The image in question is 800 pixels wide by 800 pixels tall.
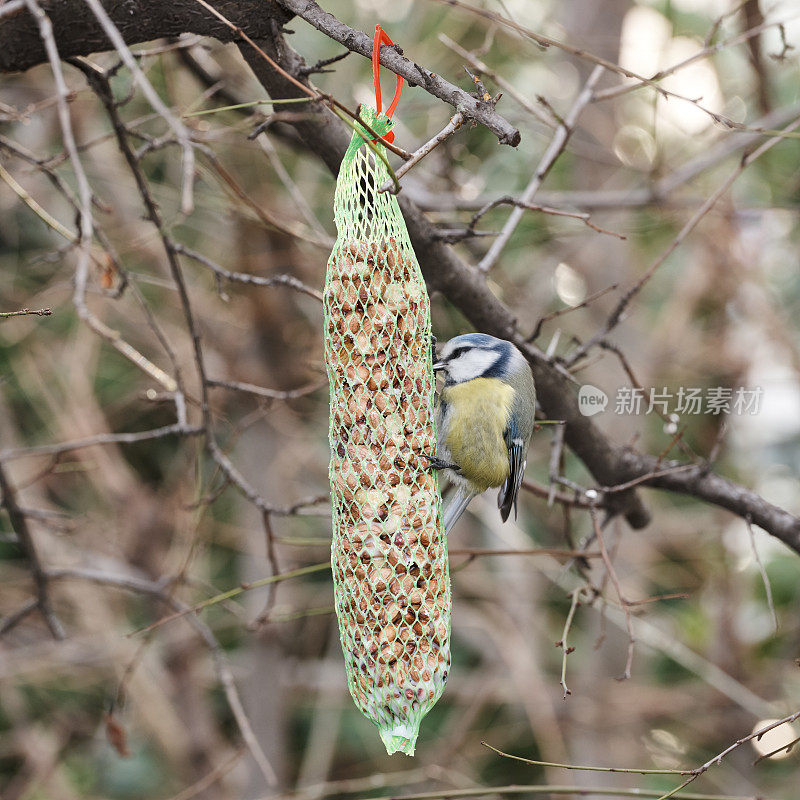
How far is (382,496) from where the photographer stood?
1252 millimetres

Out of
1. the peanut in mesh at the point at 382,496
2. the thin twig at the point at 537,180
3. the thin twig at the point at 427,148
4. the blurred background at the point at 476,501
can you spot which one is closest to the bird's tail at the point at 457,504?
the peanut in mesh at the point at 382,496

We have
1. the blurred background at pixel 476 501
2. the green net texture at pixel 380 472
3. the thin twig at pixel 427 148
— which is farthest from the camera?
the blurred background at pixel 476 501

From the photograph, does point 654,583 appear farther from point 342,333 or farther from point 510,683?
point 342,333

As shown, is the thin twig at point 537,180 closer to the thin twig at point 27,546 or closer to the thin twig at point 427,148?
the thin twig at point 427,148

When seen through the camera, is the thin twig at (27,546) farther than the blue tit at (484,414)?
Yes

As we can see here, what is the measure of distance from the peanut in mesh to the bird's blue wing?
278 mm

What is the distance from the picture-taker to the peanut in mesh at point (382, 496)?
1.22 meters

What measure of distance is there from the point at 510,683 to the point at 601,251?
6.14 ft

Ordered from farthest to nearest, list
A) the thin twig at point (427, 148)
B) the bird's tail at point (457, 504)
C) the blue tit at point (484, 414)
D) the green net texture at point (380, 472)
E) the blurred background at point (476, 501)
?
the blurred background at point (476, 501)
the bird's tail at point (457, 504)
the blue tit at point (484, 414)
the green net texture at point (380, 472)
the thin twig at point (427, 148)

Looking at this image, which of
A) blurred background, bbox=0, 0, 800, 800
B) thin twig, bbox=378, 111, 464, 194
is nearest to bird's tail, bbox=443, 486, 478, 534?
thin twig, bbox=378, 111, 464, 194

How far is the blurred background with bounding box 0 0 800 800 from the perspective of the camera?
9.61ft

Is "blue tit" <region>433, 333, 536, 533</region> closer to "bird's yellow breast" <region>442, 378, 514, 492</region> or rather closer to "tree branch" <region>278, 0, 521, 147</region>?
"bird's yellow breast" <region>442, 378, 514, 492</region>

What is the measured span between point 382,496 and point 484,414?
1.04 ft

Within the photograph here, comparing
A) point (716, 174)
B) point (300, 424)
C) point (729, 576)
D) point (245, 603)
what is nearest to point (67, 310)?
point (300, 424)
